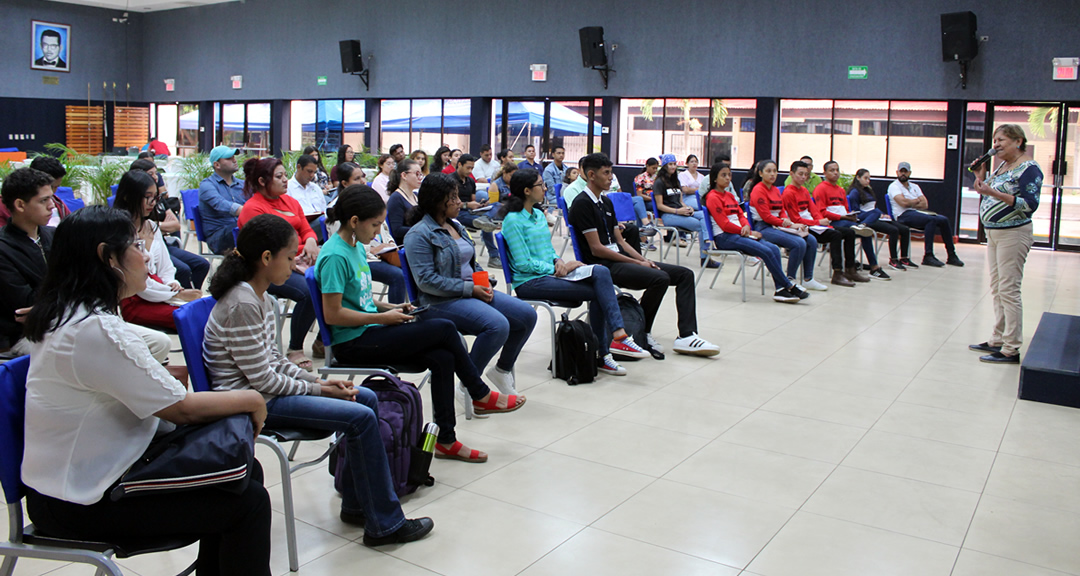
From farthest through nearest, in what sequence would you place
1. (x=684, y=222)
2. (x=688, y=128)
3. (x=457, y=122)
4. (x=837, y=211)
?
1. (x=457, y=122)
2. (x=688, y=128)
3. (x=684, y=222)
4. (x=837, y=211)

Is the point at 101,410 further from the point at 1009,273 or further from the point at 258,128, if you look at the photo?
the point at 258,128

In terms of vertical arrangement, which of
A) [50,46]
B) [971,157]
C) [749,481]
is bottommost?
[749,481]

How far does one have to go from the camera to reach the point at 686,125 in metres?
15.0

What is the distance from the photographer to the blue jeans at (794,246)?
7.98m

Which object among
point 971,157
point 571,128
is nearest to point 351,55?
point 571,128

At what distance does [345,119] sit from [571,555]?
56.8 ft

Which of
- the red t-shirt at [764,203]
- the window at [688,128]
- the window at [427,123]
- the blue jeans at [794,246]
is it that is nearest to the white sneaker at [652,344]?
the blue jeans at [794,246]

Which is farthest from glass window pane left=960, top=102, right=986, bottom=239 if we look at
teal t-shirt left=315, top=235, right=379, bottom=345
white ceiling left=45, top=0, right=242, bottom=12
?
white ceiling left=45, top=0, right=242, bottom=12

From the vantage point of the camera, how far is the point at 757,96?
549 inches

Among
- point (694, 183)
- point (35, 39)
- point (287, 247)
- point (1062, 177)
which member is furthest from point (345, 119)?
point (287, 247)

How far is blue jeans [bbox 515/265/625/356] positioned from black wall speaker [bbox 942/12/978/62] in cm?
929

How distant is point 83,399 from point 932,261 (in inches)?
399

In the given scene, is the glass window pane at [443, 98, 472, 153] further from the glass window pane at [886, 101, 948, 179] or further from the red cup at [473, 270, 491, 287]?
the red cup at [473, 270, 491, 287]

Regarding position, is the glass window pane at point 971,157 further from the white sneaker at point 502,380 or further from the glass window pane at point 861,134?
the white sneaker at point 502,380
